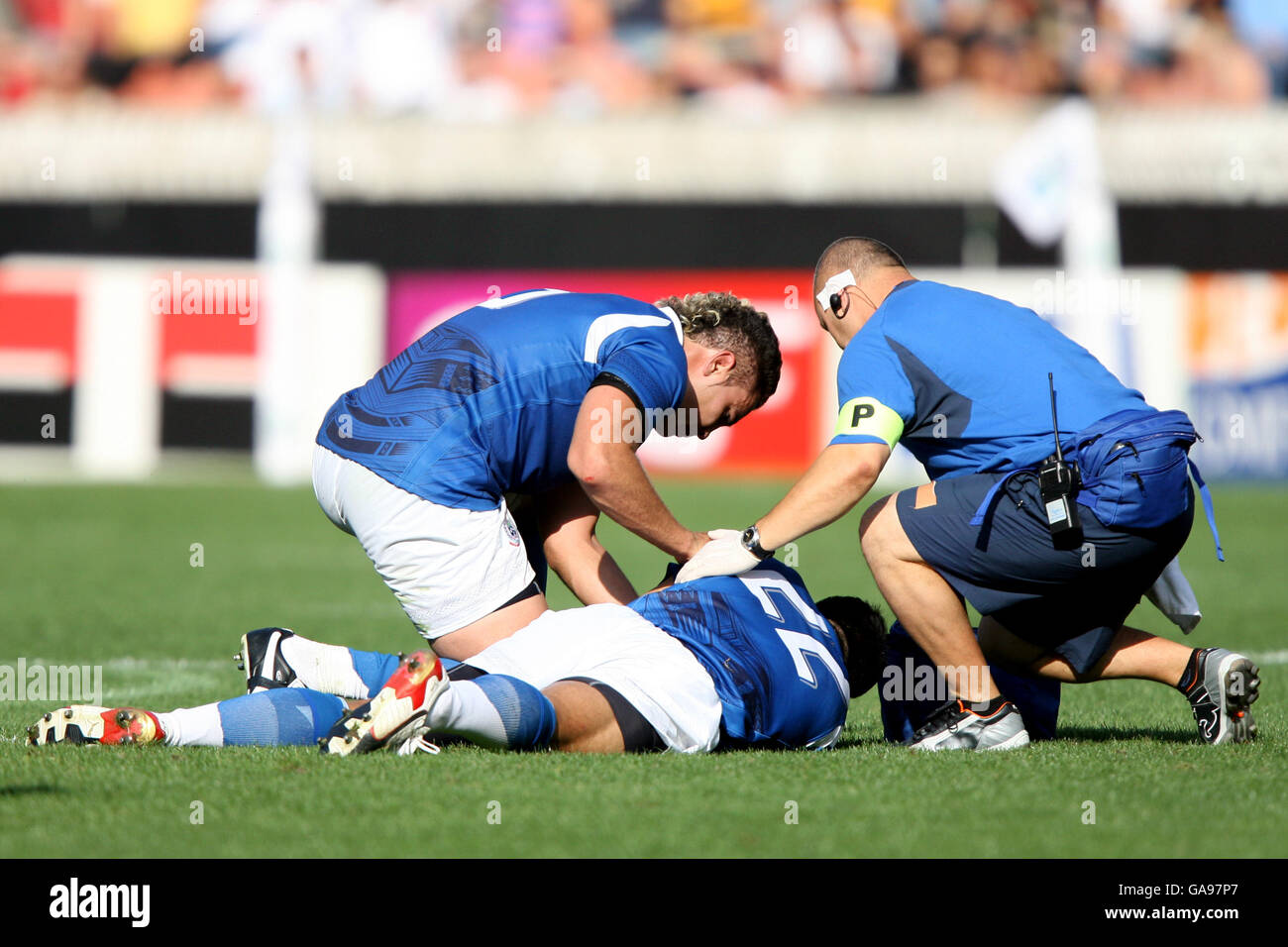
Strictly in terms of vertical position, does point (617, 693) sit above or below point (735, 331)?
below

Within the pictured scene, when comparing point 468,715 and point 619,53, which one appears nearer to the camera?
point 468,715

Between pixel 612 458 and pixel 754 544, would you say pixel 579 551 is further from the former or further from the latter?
pixel 754 544

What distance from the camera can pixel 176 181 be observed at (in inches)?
812

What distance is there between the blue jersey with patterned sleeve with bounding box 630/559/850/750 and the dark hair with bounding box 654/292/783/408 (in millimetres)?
711

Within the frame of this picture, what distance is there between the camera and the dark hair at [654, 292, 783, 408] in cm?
Answer: 481

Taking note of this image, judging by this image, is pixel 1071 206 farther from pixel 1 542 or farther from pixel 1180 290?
pixel 1 542

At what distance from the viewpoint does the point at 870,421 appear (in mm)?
4375

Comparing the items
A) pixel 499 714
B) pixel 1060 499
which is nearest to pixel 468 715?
pixel 499 714

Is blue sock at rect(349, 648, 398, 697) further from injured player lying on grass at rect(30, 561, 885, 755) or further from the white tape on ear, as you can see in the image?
→ the white tape on ear

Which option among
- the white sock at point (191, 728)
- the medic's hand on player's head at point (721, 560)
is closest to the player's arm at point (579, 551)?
the medic's hand on player's head at point (721, 560)

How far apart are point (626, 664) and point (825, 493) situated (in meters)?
0.71

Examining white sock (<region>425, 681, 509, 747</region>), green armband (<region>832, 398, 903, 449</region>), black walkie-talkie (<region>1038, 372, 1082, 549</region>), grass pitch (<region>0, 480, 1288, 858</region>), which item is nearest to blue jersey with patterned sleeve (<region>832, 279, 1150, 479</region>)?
green armband (<region>832, 398, 903, 449</region>)

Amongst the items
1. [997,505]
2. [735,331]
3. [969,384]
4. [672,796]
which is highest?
[735,331]

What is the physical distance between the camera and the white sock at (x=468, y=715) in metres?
3.80
